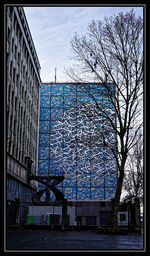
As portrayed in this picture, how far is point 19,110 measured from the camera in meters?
38.5

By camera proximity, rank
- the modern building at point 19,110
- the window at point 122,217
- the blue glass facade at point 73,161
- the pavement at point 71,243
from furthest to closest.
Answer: the blue glass facade at point 73,161 → the modern building at point 19,110 → the window at point 122,217 → the pavement at point 71,243

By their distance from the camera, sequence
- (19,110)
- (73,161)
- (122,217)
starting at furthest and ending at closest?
1. (73,161)
2. (19,110)
3. (122,217)

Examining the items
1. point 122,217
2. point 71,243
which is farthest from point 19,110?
point 71,243

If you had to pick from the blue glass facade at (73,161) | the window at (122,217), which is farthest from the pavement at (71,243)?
the blue glass facade at (73,161)

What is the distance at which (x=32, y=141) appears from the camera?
4838 centimetres

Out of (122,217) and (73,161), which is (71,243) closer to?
(122,217)

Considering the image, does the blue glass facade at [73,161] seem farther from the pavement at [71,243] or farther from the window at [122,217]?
the pavement at [71,243]

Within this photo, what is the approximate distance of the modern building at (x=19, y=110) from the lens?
3269cm

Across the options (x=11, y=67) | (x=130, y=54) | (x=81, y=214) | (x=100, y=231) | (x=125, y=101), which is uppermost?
(x=11, y=67)
